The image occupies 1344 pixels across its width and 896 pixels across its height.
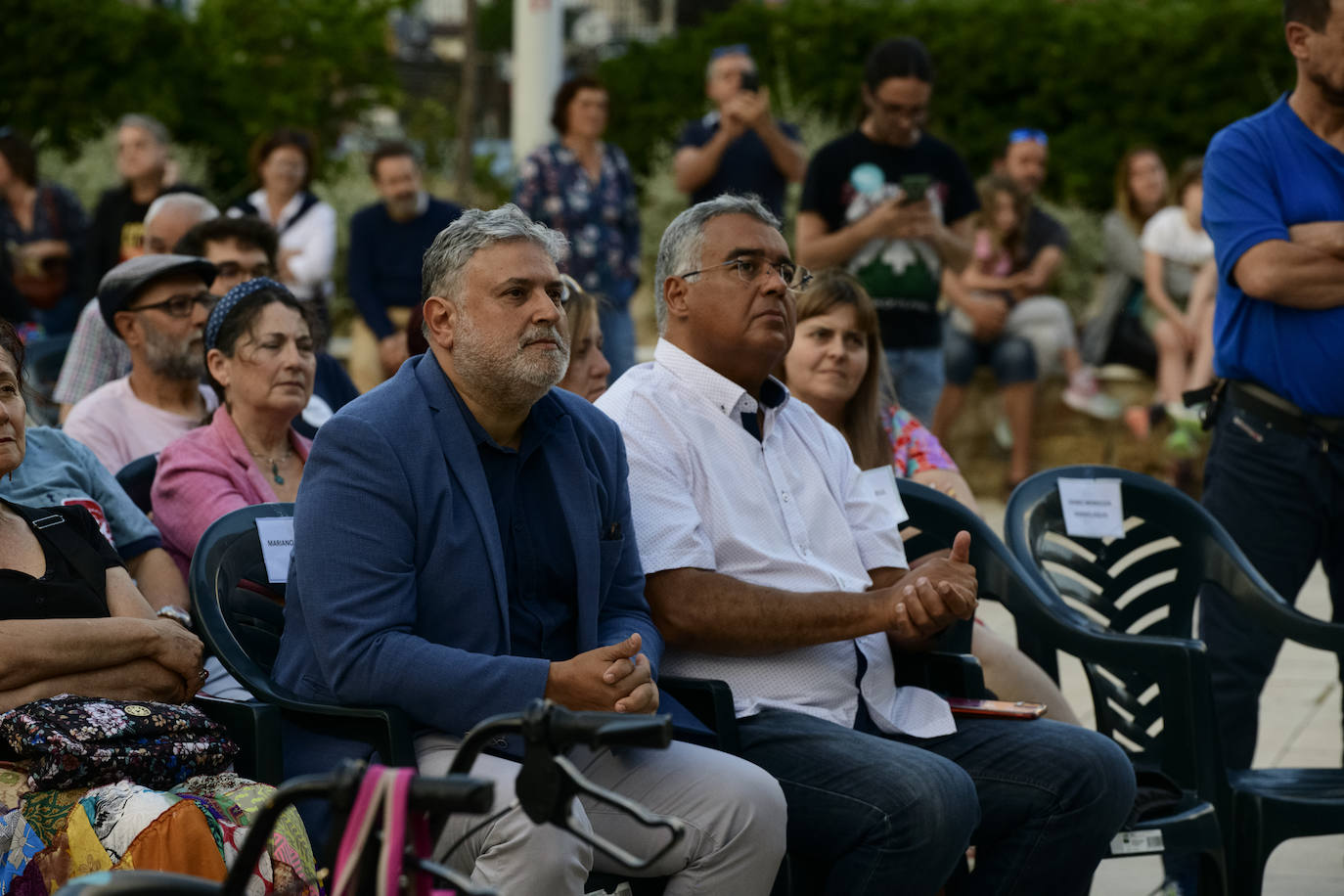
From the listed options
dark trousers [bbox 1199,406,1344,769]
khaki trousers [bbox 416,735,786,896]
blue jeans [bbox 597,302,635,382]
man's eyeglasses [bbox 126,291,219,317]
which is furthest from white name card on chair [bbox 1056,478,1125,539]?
blue jeans [bbox 597,302,635,382]

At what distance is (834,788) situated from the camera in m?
3.30

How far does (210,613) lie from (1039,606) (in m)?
2.00

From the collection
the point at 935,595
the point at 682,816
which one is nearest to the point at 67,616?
the point at 682,816

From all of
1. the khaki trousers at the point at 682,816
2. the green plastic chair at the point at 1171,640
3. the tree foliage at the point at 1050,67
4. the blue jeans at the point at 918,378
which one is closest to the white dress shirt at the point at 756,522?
the khaki trousers at the point at 682,816

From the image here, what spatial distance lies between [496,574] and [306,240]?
5325 mm

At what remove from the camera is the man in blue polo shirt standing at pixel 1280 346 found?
4379mm

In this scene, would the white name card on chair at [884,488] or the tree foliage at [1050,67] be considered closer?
the white name card on chair at [884,488]

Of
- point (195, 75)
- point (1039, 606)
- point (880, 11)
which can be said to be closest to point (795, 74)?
point (880, 11)

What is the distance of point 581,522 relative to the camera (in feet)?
10.8

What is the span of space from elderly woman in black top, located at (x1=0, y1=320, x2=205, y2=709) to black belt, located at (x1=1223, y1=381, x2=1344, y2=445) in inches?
110

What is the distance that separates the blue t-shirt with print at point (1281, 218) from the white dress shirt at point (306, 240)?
4.80 meters

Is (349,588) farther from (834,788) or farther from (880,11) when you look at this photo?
(880,11)

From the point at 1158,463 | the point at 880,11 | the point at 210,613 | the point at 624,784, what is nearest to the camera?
the point at 624,784

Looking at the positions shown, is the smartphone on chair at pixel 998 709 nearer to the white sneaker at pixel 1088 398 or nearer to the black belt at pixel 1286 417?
the black belt at pixel 1286 417
